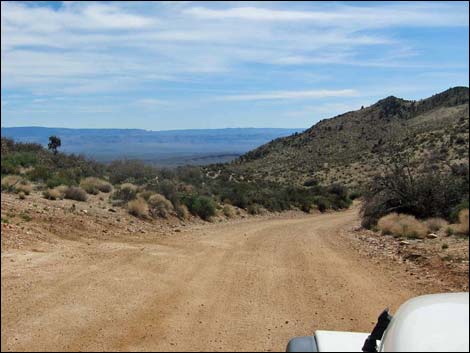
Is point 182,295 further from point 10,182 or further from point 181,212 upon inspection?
point 181,212

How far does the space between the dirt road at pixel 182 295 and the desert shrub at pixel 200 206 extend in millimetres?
8771

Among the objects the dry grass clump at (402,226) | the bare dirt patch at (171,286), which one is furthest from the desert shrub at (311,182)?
the bare dirt patch at (171,286)

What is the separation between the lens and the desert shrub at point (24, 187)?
17188 millimetres

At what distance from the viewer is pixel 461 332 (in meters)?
2.71

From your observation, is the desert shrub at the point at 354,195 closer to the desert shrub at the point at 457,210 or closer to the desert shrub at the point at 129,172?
the desert shrub at the point at 129,172

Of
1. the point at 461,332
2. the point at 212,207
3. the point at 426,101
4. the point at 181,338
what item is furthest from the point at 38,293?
the point at 426,101

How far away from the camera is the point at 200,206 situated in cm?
2345

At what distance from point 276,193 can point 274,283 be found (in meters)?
26.7

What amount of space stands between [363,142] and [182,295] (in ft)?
230

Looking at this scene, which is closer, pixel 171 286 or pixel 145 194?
pixel 171 286

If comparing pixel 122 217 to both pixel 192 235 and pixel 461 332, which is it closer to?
pixel 192 235

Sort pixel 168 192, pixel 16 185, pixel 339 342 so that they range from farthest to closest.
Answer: pixel 168 192, pixel 16 185, pixel 339 342

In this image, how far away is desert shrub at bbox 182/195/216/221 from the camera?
23.1 meters

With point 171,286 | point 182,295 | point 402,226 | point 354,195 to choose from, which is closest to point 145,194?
point 402,226
